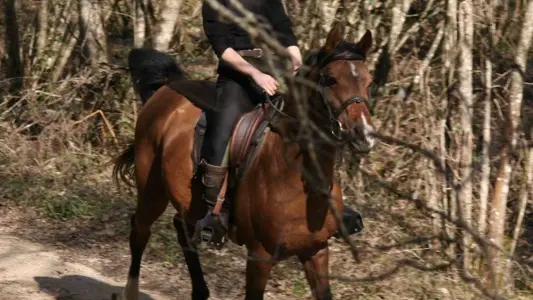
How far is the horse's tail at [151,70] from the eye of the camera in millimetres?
7262

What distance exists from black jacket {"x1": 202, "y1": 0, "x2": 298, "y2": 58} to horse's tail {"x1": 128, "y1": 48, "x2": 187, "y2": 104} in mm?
1362

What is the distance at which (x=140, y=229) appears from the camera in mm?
7195

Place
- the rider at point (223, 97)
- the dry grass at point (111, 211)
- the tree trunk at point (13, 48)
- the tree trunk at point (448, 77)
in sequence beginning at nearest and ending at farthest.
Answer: the rider at point (223, 97)
the dry grass at point (111, 211)
the tree trunk at point (448, 77)
the tree trunk at point (13, 48)

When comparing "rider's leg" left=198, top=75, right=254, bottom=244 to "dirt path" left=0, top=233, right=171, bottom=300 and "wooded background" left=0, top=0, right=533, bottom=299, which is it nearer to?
"wooded background" left=0, top=0, right=533, bottom=299

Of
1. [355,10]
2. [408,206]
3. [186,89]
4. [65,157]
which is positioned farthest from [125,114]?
[186,89]

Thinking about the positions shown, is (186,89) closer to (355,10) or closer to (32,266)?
(32,266)

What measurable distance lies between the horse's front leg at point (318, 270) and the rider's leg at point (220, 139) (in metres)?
0.60

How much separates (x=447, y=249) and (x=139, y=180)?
266cm

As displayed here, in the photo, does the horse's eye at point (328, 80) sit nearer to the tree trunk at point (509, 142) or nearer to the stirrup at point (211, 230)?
the stirrup at point (211, 230)

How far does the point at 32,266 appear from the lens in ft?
26.5

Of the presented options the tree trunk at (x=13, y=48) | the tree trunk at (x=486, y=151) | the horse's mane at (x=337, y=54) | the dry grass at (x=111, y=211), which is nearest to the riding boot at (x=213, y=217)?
the dry grass at (x=111, y=211)

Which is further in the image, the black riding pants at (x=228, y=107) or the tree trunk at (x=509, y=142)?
the tree trunk at (x=509, y=142)

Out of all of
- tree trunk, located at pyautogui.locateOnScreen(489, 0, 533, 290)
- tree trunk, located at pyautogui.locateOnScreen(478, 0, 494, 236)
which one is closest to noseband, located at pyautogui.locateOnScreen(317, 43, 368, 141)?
tree trunk, located at pyautogui.locateOnScreen(489, 0, 533, 290)

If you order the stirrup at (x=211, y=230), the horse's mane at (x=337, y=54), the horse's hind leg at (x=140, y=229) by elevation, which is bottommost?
the horse's hind leg at (x=140, y=229)
